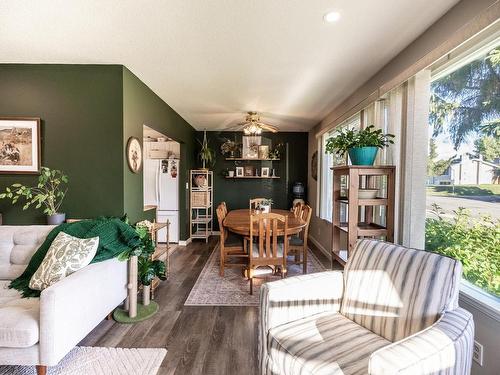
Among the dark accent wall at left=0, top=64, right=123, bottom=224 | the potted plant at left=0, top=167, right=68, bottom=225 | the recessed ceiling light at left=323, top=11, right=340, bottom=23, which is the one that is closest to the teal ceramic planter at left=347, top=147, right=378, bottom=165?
the recessed ceiling light at left=323, top=11, right=340, bottom=23

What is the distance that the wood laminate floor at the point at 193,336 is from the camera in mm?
1749

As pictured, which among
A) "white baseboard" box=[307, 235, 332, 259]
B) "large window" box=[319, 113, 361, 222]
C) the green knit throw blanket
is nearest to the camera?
the green knit throw blanket

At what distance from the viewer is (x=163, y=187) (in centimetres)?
477

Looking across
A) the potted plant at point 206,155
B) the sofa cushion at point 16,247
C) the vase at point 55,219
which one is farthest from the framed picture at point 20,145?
the potted plant at point 206,155

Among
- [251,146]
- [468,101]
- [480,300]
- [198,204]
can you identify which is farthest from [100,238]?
[251,146]

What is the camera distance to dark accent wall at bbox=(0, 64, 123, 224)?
2602mm

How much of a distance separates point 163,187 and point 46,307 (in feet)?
11.2

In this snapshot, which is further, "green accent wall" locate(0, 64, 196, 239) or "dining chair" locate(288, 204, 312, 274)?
"dining chair" locate(288, 204, 312, 274)

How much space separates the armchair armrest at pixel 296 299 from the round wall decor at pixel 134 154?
2.07 m

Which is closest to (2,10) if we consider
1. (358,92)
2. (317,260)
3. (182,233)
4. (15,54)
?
(15,54)

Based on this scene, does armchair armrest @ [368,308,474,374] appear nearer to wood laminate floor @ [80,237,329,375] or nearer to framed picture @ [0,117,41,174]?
wood laminate floor @ [80,237,329,375]

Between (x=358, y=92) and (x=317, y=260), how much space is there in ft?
8.25

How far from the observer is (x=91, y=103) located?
8.57ft

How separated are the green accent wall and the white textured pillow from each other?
2.30ft
